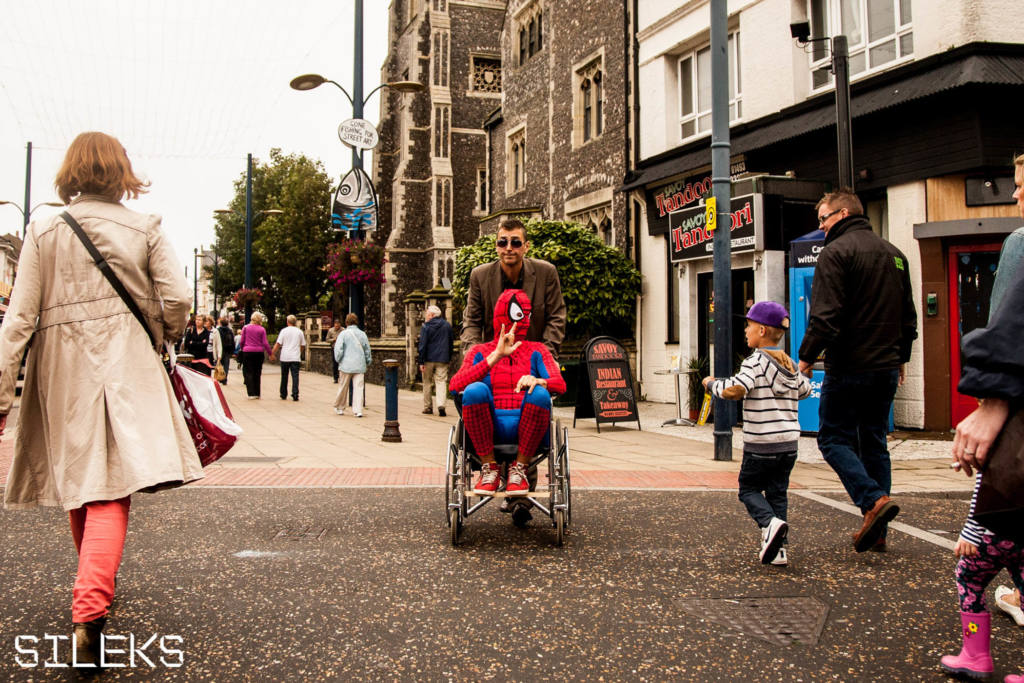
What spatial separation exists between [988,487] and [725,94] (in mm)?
7668

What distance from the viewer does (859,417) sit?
4.98 metres

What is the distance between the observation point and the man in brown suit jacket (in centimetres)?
545

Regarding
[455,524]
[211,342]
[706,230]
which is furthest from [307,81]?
[455,524]

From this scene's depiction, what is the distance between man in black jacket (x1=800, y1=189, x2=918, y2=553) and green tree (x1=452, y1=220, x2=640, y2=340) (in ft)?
38.2

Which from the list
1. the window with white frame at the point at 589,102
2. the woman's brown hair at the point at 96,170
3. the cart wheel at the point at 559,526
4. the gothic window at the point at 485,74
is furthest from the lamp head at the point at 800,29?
the gothic window at the point at 485,74

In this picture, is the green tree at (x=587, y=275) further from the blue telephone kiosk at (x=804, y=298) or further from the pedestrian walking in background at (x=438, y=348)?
the blue telephone kiosk at (x=804, y=298)

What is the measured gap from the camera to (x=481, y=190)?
147 ft

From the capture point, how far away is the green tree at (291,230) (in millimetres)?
51562

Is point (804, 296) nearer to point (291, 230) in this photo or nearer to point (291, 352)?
point (291, 352)

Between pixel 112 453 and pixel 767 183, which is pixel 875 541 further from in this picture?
pixel 767 183

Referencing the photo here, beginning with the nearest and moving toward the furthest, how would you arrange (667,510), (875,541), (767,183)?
(875,541) < (667,510) < (767,183)

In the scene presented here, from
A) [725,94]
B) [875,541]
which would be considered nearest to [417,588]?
[875,541]

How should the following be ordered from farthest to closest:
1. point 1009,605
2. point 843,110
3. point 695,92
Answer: point 695,92 → point 843,110 → point 1009,605

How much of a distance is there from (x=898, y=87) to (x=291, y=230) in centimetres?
4429
